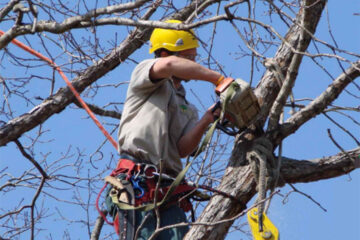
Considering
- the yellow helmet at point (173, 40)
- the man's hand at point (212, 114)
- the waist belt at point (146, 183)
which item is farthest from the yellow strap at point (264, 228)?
the yellow helmet at point (173, 40)

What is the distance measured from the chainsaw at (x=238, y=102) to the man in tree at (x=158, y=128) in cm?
11

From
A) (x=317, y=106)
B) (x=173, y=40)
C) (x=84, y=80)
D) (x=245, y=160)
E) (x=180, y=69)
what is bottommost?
(x=245, y=160)

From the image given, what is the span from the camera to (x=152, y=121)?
4.29 metres

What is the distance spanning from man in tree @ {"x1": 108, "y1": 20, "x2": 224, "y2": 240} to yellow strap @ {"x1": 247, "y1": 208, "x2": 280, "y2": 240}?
438 millimetres

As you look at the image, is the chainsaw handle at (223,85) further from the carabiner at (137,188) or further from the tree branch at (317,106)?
the carabiner at (137,188)

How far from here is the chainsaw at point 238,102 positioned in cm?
410

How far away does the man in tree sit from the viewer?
417 cm

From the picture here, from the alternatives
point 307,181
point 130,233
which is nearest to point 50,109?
point 130,233

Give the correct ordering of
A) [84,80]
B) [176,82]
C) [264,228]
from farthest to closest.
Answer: [84,80] < [176,82] < [264,228]

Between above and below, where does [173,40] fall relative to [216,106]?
above

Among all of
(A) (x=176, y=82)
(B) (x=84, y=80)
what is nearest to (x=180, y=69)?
(A) (x=176, y=82)

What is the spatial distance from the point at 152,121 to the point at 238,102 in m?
0.54

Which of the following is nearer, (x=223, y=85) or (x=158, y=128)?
(x=223, y=85)

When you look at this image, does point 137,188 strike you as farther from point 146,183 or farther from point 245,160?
point 245,160
